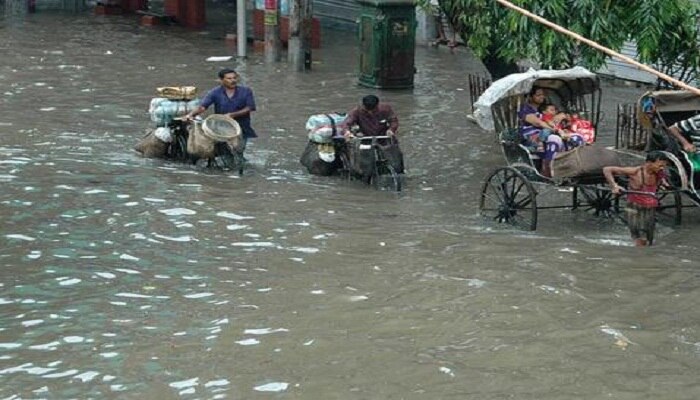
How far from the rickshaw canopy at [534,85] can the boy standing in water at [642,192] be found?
1855 mm

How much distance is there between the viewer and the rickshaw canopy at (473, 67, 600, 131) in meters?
13.5

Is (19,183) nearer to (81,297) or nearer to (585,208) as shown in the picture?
(81,297)

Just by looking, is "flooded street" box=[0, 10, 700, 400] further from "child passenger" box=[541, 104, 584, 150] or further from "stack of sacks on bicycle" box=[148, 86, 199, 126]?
"child passenger" box=[541, 104, 584, 150]

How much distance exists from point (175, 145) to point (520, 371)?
869 centimetres

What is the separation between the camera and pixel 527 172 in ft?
42.1

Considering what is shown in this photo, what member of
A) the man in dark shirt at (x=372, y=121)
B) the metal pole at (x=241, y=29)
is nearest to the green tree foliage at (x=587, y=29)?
the man in dark shirt at (x=372, y=121)

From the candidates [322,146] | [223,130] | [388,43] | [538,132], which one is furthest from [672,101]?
[388,43]

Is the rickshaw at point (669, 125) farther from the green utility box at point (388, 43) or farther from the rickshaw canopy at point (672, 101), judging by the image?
the green utility box at point (388, 43)

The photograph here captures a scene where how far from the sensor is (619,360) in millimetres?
8812

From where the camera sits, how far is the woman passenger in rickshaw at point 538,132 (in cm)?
1286

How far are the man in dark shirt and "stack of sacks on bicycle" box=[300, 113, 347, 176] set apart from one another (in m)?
0.24

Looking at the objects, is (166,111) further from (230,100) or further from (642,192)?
(642,192)

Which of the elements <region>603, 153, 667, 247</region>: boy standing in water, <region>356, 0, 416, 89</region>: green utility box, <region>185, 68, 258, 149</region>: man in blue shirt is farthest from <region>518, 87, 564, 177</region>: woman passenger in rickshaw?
<region>356, 0, 416, 89</region>: green utility box

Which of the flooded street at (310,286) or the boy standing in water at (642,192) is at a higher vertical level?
the boy standing in water at (642,192)
